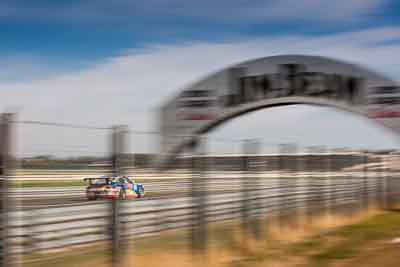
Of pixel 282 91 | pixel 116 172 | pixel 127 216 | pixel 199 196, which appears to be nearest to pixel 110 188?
pixel 116 172

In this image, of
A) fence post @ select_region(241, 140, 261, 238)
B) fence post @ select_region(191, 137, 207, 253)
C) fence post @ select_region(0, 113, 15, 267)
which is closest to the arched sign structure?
fence post @ select_region(241, 140, 261, 238)

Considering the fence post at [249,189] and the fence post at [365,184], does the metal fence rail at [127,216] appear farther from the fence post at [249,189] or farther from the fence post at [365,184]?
the fence post at [365,184]

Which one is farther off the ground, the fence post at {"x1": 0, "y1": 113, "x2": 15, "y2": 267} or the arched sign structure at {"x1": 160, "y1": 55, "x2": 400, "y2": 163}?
the arched sign structure at {"x1": 160, "y1": 55, "x2": 400, "y2": 163}

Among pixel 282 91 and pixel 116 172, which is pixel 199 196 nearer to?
pixel 116 172

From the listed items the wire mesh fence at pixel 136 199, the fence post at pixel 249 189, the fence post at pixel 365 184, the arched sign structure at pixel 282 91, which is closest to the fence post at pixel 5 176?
the wire mesh fence at pixel 136 199

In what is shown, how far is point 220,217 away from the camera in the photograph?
10.6m

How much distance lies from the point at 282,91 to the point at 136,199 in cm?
2943

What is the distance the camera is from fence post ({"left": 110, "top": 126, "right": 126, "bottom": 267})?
7488 millimetres

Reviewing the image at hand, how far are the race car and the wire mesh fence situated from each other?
0.07 meters

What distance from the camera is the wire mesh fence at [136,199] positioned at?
6281mm

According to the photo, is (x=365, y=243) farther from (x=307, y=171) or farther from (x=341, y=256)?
(x=307, y=171)

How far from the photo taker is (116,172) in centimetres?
748

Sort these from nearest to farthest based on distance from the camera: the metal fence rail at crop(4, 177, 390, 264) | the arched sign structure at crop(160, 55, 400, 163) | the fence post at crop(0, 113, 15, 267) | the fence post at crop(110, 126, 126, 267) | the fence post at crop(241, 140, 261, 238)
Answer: the fence post at crop(0, 113, 15, 267), the metal fence rail at crop(4, 177, 390, 264), the fence post at crop(110, 126, 126, 267), the fence post at crop(241, 140, 261, 238), the arched sign structure at crop(160, 55, 400, 163)

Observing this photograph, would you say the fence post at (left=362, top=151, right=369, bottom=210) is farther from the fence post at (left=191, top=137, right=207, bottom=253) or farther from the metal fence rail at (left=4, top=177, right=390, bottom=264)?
the fence post at (left=191, top=137, right=207, bottom=253)
